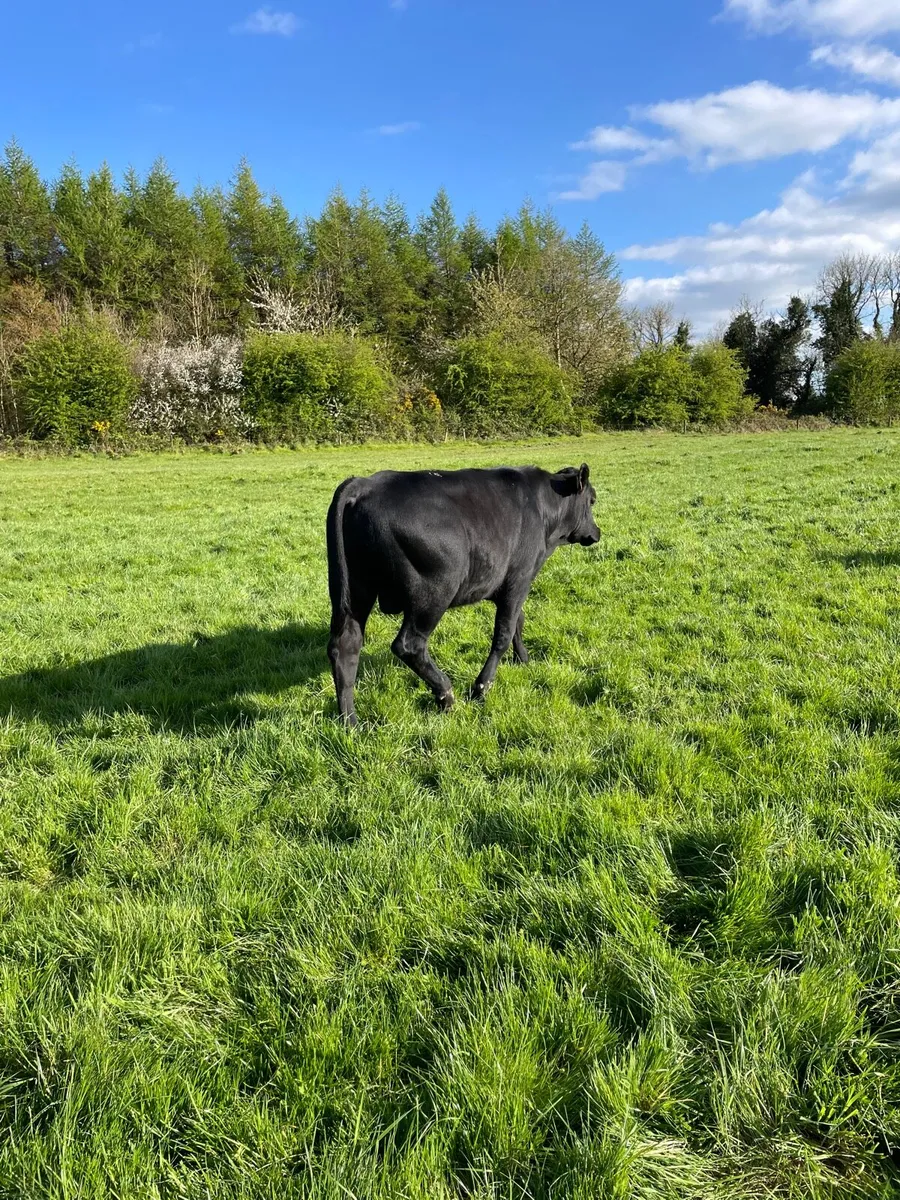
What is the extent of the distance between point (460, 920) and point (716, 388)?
176ft

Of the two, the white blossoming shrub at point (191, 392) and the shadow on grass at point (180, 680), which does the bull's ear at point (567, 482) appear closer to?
the shadow on grass at point (180, 680)

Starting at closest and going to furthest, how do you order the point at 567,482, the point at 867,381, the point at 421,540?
the point at 421,540
the point at 567,482
the point at 867,381

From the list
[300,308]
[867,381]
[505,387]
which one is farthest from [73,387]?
[867,381]

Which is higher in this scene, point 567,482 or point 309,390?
point 309,390

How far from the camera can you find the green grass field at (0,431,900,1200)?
73.6 inches

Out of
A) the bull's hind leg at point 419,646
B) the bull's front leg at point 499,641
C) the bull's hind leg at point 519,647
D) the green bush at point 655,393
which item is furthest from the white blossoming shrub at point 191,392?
the bull's hind leg at point 419,646

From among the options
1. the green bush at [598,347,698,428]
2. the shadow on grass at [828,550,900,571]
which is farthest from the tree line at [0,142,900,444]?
the shadow on grass at [828,550,900,571]

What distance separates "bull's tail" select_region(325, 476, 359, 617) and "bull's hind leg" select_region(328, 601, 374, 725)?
7 cm

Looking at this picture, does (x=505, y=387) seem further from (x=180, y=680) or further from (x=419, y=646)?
(x=419, y=646)

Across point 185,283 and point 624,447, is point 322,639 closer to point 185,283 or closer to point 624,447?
point 624,447

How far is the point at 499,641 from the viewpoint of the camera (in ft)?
18.0

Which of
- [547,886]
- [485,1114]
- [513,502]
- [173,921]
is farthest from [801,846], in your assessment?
[513,502]

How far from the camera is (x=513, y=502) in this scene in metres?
5.58

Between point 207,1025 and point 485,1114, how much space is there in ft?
3.31
